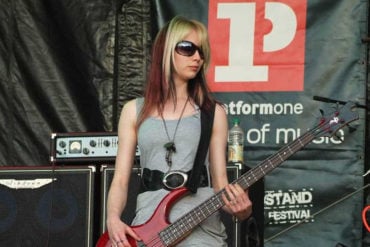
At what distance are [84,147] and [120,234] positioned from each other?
189cm

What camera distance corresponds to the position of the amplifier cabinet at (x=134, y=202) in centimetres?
569

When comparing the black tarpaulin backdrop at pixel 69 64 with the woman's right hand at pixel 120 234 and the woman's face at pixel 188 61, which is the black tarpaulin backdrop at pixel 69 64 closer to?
the woman's face at pixel 188 61

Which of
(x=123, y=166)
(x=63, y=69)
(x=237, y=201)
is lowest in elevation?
(x=237, y=201)

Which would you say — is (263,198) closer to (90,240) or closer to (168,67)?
(90,240)

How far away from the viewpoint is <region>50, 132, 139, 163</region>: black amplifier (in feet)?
20.0

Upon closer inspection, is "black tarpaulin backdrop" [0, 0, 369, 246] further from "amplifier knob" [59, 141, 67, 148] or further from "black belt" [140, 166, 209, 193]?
"black belt" [140, 166, 209, 193]

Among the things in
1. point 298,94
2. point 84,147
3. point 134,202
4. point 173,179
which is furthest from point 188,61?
point 298,94

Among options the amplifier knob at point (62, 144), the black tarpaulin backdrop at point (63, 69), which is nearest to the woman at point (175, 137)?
the amplifier knob at point (62, 144)

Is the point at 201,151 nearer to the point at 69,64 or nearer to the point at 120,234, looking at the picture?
the point at 120,234

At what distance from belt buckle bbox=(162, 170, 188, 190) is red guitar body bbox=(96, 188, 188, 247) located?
3cm

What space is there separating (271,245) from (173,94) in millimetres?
2375

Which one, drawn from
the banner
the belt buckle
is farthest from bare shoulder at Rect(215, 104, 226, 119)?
the banner

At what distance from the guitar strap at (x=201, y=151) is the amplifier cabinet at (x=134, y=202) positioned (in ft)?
4.68

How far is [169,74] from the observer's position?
4.45m
